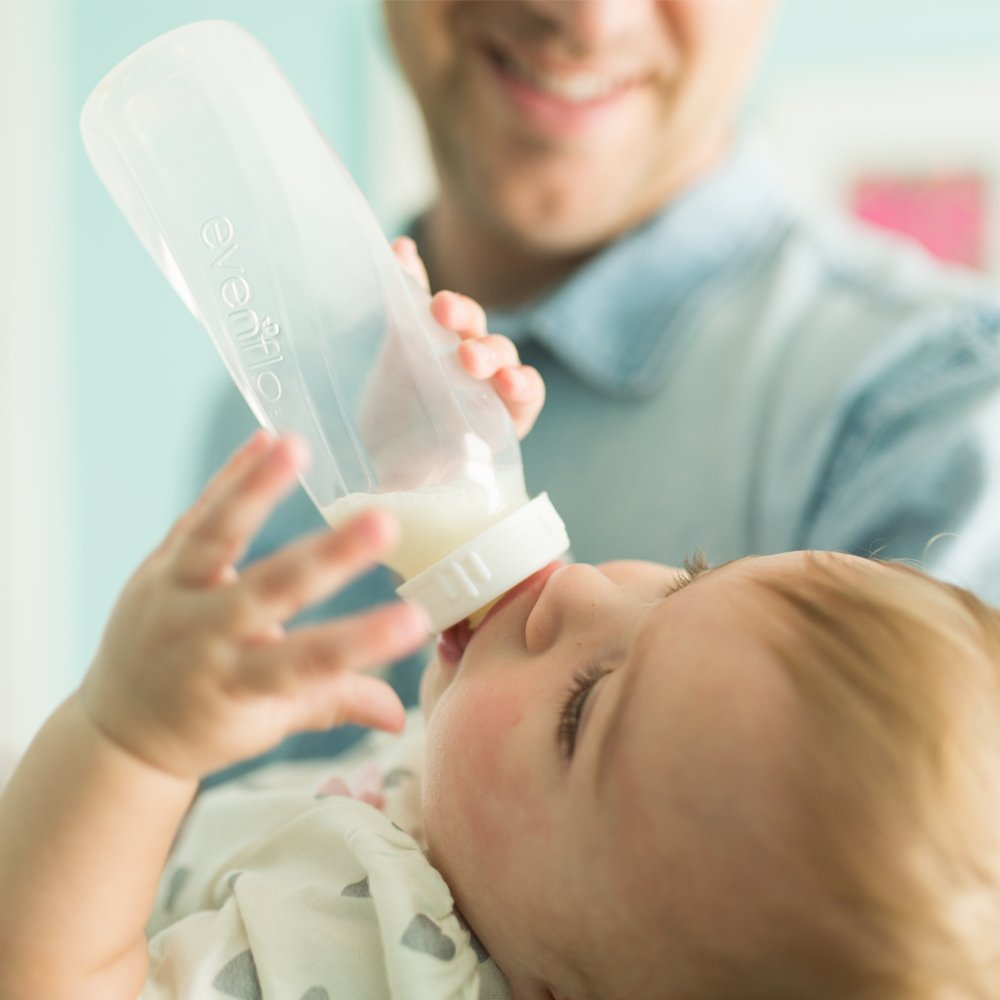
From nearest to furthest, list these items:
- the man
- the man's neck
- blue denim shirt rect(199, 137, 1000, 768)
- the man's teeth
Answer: blue denim shirt rect(199, 137, 1000, 768)
the man
the man's teeth
the man's neck

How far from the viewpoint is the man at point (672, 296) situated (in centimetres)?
111

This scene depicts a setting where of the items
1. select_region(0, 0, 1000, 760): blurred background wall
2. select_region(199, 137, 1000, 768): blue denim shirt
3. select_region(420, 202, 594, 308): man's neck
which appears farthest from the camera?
select_region(0, 0, 1000, 760): blurred background wall

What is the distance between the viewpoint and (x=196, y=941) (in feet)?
2.35

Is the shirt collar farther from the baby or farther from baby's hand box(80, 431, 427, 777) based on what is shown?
baby's hand box(80, 431, 427, 777)

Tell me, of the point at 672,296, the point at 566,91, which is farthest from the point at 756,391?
the point at 566,91

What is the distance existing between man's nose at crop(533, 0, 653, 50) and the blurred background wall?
151cm

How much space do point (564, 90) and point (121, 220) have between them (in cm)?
175

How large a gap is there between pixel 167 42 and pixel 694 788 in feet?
1.76

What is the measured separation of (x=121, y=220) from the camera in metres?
2.70

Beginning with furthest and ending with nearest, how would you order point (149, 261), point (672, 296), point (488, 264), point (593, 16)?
point (149, 261) → point (488, 264) → point (672, 296) → point (593, 16)

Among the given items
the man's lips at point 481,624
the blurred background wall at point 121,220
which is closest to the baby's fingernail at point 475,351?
the man's lips at point 481,624

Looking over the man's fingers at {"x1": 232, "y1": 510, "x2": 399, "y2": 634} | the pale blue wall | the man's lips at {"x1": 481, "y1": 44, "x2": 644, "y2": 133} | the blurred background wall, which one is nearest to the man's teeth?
the man's lips at {"x1": 481, "y1": 44, "x2": 644, "y2": 133}

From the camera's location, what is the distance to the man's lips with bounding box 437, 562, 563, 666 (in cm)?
73

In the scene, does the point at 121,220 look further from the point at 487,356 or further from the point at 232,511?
the point at 232,511
